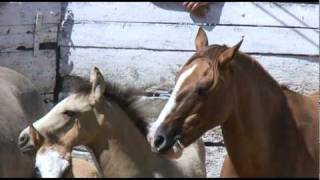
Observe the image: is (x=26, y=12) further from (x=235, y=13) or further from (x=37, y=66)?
(x=235, y=13)

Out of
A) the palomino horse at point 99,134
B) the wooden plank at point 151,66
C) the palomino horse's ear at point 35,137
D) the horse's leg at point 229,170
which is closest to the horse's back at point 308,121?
the horse's leg at point 229,170

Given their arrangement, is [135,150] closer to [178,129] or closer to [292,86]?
[178,129]

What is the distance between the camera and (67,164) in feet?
11.3

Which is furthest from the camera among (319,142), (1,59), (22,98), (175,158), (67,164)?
(1,59)

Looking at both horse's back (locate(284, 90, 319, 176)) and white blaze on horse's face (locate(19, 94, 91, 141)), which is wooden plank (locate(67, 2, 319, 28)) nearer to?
white blaze on horse's face (locate(19, 94, 91, 141))

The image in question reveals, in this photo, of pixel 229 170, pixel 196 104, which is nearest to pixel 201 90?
pixel 196 104

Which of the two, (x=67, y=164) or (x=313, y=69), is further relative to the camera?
(x=313, y=69)

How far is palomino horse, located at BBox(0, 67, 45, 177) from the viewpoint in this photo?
14.0 feet

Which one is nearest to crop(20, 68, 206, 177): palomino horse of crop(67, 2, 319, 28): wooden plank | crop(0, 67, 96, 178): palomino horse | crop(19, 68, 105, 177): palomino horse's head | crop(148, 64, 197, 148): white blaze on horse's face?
crop(19, 68, 105, 177): palomino horse's head

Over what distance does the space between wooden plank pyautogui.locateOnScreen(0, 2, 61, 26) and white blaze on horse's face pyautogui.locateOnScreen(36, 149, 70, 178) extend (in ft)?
5.64

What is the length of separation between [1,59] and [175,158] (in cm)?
172

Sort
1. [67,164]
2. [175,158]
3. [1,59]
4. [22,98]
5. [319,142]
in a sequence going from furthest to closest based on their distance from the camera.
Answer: [1,59] → [22,98] → [175,158] → [67,164] → [319,142]

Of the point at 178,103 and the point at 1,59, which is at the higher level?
the point at 178,103

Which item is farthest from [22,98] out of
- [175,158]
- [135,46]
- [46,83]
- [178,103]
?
[178,103]
